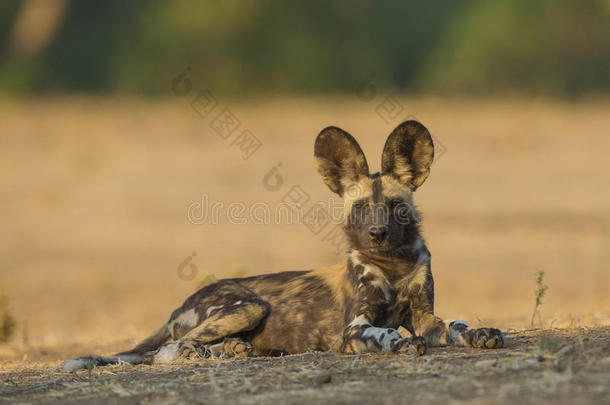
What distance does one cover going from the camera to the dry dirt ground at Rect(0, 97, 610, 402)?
439 inches

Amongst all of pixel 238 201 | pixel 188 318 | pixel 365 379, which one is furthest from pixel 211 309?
pixel 238 201

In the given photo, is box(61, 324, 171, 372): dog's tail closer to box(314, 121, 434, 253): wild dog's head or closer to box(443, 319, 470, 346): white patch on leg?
box(314, 121, 434, 253): wild dog's head

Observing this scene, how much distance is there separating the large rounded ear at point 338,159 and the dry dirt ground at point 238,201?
2.17 m

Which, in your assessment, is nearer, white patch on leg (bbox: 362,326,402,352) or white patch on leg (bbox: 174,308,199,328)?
white patch on leg (bbox: 362,326,402,352)

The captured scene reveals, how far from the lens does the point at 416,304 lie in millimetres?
5488

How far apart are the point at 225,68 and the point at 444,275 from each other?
9.07 m

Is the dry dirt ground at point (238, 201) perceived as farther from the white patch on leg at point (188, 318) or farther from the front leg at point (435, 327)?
the front leg at point (435, 327)

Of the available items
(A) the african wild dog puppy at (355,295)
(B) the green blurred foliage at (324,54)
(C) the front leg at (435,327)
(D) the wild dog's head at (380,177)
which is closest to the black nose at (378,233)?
(A) the african wild dog puppy at (355,295)

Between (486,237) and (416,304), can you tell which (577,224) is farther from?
(416,304)

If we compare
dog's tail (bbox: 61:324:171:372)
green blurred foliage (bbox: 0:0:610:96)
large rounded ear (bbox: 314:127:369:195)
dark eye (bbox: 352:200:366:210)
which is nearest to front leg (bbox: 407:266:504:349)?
dark eye (bbox: 352:200:366:210)

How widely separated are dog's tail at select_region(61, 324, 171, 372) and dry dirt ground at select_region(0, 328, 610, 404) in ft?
0.52

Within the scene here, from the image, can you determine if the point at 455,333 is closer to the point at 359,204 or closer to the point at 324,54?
the point at 359,204

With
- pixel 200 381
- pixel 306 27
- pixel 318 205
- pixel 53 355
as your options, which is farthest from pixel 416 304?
pixel 306 27

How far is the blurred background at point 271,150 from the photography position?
1214cm
